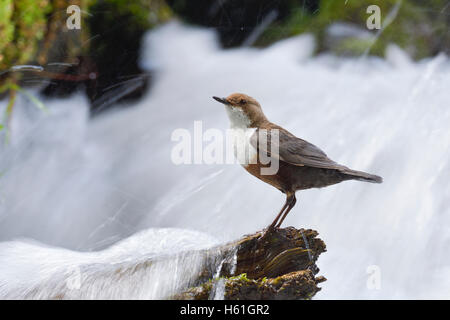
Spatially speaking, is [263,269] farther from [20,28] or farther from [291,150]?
[20,28]

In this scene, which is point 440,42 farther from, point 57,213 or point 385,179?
point 57,213

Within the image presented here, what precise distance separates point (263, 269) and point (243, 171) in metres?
1.12

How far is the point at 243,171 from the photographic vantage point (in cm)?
290

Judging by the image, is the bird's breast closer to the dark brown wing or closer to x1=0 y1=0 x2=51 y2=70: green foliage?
the dark brown wing

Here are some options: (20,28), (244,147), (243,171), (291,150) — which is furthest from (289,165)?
(20,28)

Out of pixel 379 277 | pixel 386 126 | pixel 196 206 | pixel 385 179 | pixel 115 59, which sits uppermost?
pixel 115 59

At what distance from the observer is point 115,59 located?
3141 mm

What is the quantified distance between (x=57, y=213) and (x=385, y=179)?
79.6 inches

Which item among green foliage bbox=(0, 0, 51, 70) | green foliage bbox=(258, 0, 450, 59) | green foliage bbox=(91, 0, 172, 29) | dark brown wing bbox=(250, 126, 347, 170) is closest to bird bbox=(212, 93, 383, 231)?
dark brown wing bbox=(250, 126, 347, 170)

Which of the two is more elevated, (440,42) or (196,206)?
(440,42)

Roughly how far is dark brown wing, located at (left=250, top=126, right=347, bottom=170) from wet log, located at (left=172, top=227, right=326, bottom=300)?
0.90 feet

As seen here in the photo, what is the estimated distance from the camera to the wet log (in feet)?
5.69

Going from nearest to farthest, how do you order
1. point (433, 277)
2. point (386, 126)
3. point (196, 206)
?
point (433, 277) < point (196, 206) < point (386, 126)

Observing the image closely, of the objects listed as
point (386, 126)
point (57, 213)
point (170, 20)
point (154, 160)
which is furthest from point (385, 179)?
point (57, 213)
